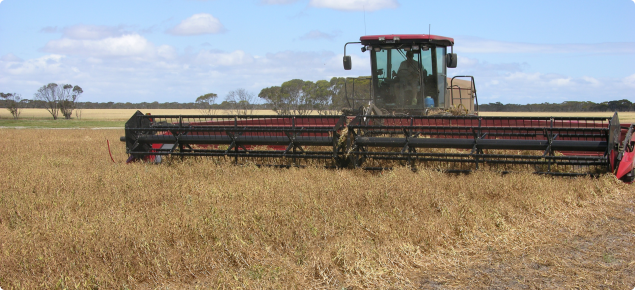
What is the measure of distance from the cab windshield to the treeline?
2116 inches

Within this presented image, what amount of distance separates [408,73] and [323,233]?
6.45 meters

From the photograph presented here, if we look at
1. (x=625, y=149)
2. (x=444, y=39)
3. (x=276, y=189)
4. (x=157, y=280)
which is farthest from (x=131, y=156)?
(x=625, y=149)

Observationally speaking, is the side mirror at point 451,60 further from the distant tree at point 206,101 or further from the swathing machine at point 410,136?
the distant tree at point 206,101

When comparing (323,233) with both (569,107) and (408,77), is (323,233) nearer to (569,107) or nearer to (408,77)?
(408,77)

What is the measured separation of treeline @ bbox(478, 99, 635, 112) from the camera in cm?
6303

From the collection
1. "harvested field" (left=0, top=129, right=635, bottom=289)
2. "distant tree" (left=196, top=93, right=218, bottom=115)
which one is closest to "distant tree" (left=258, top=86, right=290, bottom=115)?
"distant tree" (left=196, top=93, right=218, bottom=115)

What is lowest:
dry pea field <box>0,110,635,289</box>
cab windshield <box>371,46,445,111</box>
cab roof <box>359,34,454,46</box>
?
dry pea field <box>0,110,635,289</box>

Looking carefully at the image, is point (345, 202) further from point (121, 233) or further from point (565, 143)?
point (565, 143)

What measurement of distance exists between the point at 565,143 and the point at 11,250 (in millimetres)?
6441

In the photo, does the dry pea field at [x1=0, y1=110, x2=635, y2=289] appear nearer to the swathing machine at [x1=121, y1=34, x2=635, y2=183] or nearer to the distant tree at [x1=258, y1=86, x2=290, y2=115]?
the swathing machine at [x1=121, y1=34, x2=635, y2=183]

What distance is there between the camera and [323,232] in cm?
446

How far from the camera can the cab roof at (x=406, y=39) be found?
32.4 feet

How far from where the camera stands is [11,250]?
408cm

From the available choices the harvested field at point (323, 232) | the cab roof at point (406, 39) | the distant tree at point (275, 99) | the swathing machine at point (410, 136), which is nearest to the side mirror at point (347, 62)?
the swathing machine at point (410, 136)
